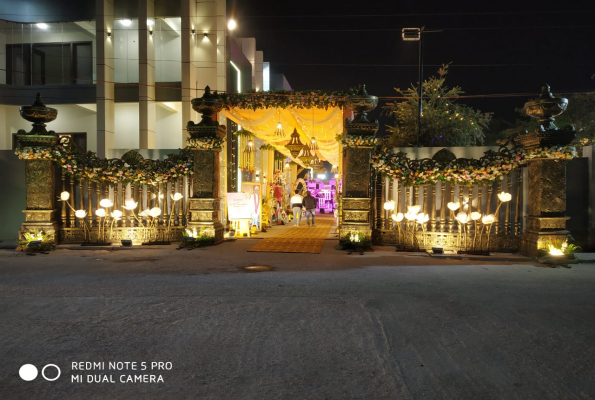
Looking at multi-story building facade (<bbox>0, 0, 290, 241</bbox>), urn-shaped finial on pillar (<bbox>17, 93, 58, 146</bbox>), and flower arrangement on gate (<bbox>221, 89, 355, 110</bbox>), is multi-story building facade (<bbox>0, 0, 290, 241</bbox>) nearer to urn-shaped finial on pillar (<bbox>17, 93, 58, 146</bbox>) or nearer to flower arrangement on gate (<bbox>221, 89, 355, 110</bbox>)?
flower arrangement on gate (<bbox>221, 89, 355, 110</bbox>)

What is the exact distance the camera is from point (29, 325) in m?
4.68

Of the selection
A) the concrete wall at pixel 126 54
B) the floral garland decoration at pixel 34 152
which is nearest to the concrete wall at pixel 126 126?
the concrete wall at pixel 126 54

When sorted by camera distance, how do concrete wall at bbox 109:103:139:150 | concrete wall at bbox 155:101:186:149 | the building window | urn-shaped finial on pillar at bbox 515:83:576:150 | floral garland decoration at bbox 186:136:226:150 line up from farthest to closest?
concrete wall at bbox 155:101:186:149 → the building window → concrete wall at bbox 109:103:139:150 → floral garland decoration at bbox 186:136:226:150 → urn-shaped finial on pillar at bbox 515:83:576:150

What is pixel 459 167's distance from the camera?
10.6 m

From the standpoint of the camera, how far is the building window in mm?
20625

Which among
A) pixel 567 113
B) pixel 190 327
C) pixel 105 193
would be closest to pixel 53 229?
pixel 105 193

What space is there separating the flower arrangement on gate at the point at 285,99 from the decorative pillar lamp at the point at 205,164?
1.68ft

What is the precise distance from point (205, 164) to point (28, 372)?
28.9 ft

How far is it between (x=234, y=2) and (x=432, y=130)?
43.5 ft

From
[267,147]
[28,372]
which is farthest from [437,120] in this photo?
[28,372]

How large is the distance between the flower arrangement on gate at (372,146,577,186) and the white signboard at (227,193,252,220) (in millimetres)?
4837

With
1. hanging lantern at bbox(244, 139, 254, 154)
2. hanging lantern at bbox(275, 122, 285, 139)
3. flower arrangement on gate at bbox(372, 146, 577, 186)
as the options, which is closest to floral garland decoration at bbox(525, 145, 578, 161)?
flower arrangement on gate at bbox(372, 146, 577, 186)

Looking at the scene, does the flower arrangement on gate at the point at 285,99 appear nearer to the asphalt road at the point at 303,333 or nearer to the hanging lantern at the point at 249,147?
the asphalt road at the point at 303,333

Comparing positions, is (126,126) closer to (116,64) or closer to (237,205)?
(116,64)
